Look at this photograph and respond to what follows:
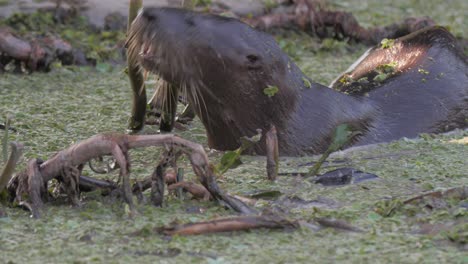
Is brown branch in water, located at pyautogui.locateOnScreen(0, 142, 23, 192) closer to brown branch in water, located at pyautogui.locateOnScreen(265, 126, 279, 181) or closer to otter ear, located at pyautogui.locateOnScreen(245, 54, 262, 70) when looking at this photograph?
brown branch in water, located at pyautogui.locateOnScreen(265, 126, 279, 181)

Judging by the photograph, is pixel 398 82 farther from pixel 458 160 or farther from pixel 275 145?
pixel 275 145

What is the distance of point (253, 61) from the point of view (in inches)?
162

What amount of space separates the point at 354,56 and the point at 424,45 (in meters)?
1.58

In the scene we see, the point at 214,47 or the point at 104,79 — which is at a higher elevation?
the point at 214,47

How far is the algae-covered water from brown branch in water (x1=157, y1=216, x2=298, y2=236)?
19 mm

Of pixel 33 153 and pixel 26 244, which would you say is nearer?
pixel 26 244

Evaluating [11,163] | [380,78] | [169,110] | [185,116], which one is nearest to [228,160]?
[11,163]

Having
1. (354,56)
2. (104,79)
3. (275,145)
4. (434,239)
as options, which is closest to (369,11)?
(354,56)

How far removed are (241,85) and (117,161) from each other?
1.06 meters

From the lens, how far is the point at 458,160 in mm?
4086

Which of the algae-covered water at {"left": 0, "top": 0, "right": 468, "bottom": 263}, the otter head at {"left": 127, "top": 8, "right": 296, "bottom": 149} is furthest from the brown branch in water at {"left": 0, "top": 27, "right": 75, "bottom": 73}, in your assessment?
the otter head at {"left": 127, "top": 8, "right": 296, "bottom": 149}

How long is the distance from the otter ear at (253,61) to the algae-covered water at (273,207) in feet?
1.11

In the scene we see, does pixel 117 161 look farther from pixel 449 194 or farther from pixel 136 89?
pixel 136 89

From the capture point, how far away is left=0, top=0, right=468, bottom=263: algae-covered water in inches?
111
